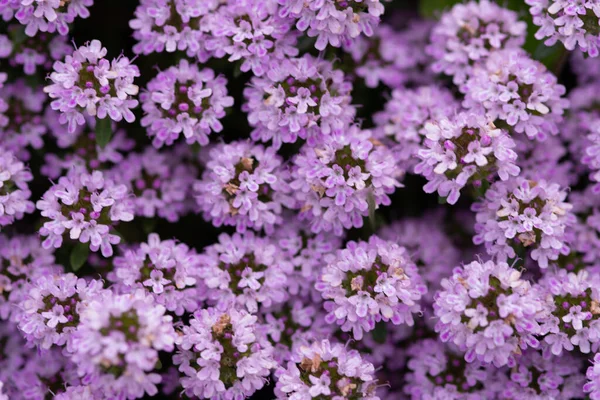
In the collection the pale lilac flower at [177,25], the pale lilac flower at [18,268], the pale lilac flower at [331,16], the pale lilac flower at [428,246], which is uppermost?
the pale lilac flower at [331,16]

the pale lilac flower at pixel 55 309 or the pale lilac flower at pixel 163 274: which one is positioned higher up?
the pale lilac flower at pixel 163 274

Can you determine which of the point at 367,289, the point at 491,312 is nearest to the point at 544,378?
the point at 491,312

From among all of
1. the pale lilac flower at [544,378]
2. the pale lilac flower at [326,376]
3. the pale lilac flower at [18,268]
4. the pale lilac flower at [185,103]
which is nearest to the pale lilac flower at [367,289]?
the pale lilac flower at [326,376]

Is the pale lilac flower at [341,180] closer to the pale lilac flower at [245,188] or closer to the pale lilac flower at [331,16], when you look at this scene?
the pale lilac flower at [245,188]

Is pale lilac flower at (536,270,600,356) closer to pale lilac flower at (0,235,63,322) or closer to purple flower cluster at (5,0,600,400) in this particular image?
purple flower cluster at (5,0,600,400)

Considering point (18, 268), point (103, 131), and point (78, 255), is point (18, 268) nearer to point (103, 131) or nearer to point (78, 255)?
point (78, 255)

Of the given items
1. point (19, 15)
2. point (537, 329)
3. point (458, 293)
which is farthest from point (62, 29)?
point (537, 329)

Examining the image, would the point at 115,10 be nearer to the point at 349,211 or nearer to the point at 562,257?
the point at 349,211
